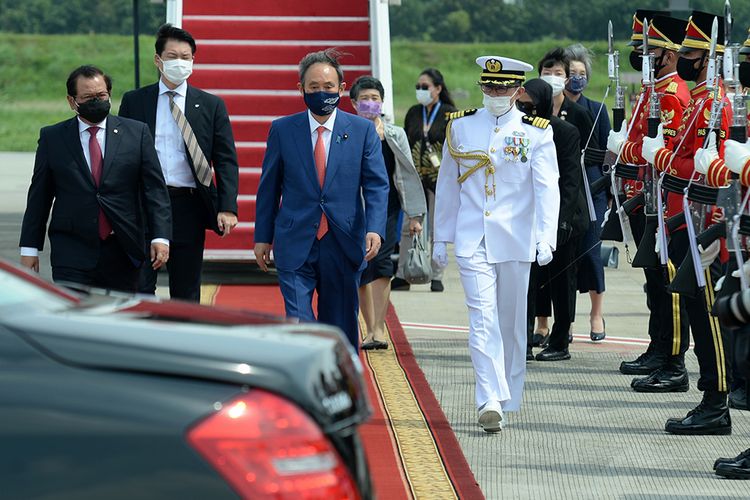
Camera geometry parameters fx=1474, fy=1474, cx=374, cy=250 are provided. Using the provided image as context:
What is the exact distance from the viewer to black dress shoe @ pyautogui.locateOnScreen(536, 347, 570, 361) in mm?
9391

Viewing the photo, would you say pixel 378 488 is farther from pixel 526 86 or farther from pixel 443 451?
pixel 526 86

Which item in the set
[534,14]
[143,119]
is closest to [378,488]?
[143,119]

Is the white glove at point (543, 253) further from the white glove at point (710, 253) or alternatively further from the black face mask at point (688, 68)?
the black face mask at point (688, 68)

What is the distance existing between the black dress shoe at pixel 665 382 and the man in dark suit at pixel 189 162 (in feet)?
8.24

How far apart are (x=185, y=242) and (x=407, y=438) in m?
1.63

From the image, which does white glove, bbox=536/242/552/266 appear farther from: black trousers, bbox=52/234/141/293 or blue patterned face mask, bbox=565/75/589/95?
blue patterned face mask, bbox=565/75/589/95

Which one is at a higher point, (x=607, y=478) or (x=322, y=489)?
(x=322, y=489)

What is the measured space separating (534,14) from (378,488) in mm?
48084

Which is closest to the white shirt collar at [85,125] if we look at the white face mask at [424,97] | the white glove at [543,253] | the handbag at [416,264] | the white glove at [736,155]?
the white glove at [543,253]

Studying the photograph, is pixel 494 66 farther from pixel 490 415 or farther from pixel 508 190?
pixel 490 415

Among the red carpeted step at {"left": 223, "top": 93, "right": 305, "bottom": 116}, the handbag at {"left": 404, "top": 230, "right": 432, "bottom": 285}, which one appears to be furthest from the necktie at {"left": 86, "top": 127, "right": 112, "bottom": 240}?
the red carpeted step at {"left": 223, "top": 93, "right": 305, "bottom": 116}

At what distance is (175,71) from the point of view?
25.7 ft

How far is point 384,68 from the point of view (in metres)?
13.6

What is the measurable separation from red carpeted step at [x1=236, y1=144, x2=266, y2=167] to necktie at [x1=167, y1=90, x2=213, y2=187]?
560cm
